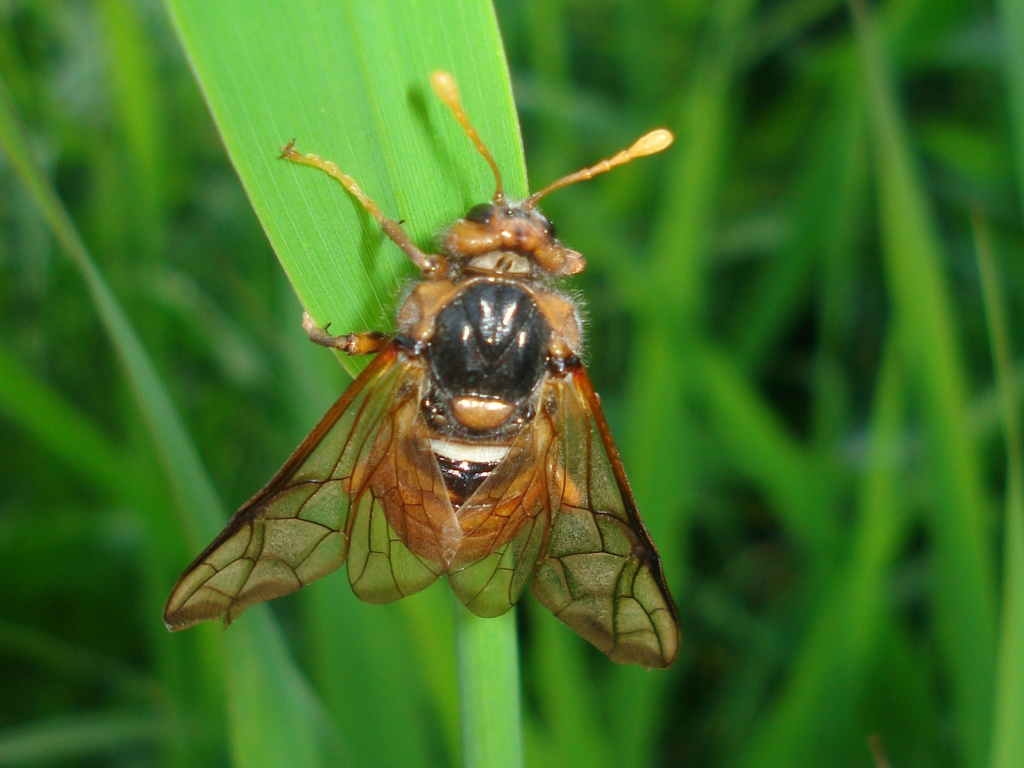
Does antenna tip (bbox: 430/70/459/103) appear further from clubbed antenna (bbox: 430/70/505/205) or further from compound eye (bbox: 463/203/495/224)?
compound eye (bbox: 463/203/495/224)

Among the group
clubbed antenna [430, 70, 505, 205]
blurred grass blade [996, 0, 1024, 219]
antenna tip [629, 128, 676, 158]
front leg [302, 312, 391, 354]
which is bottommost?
front leg [302, 312, 391, 354]

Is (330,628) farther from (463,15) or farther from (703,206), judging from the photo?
(703,206)

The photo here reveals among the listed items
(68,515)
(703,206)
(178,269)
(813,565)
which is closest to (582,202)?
(703,206)

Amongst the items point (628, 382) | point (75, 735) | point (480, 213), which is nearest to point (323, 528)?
point (480, 213)

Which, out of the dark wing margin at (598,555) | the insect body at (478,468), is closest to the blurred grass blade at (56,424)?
the insect body at (478,468)

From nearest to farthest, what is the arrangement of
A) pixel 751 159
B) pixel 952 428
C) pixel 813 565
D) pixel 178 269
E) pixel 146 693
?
1. pixel 952 428
2. pixel 813 565
3. pixel 146 693
4. pixel 178 269
5. pixel 751 159

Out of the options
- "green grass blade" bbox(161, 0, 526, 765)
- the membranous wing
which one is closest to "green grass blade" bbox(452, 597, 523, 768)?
"green grass blade" bbox(161, 0, 526, 765)

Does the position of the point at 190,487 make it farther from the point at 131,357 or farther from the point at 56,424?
the point at 56,424

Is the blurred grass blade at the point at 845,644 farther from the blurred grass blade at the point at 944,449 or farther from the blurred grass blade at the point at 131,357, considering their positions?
the blurred grass blade at the point at 131,357
